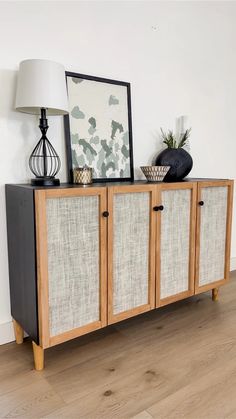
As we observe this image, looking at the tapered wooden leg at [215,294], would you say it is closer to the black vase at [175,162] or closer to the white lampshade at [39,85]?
the black vase at [175,162]

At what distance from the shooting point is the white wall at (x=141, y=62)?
1737 millimetres

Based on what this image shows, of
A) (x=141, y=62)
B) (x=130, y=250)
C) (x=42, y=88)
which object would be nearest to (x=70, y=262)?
(x=130, y=250)

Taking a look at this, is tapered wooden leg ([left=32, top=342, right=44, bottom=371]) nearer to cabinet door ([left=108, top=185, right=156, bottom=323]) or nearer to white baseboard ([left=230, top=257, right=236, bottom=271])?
cabinet door ([left=108, top=185, right=156, bottom=323])

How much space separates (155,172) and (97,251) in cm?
65

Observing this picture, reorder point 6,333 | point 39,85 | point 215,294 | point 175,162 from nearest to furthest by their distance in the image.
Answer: point 39,85 → point 6,333 → point 175,162 → point 215,294

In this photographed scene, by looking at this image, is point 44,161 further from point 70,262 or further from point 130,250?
point 130,250

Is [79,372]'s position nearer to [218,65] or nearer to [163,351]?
[163,351]

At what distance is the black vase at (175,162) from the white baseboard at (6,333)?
126cm

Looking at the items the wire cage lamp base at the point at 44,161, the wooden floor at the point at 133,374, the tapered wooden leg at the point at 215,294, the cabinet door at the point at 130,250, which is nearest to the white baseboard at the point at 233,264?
the tapered wooden leg at the point at 215,294

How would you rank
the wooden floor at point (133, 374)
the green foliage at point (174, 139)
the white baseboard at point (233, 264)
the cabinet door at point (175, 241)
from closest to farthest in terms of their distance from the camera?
the wooden floor at point (133, 374)
the cabinet door at point (175, 241)
the green foliage at point (174, 139)
the white baseboard at point (233, 264)

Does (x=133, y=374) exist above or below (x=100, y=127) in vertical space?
below

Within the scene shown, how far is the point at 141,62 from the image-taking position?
222 cm

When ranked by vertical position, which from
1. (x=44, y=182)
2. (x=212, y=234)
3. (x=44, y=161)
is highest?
(x=44, y=161)

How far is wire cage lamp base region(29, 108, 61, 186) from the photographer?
1.63 m
